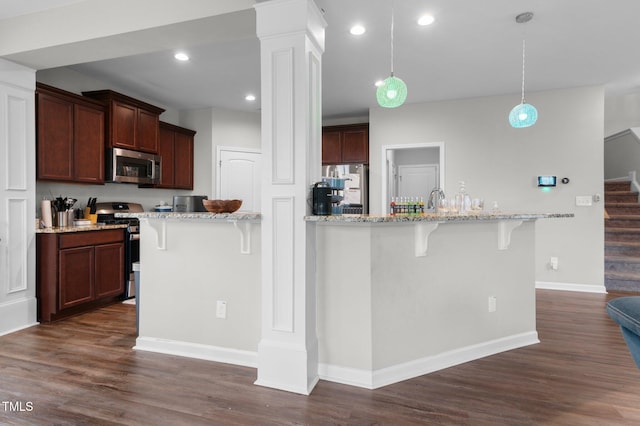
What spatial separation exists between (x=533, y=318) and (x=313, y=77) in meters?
2.56

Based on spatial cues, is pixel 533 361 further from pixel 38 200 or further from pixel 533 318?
pixel 38 200

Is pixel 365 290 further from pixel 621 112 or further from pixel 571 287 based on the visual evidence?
pixel 621 112

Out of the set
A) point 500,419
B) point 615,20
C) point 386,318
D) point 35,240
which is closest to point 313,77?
point 386,318

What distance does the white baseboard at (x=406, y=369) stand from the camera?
7.15 ft

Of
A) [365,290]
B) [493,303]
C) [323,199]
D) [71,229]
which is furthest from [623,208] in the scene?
[71,229]

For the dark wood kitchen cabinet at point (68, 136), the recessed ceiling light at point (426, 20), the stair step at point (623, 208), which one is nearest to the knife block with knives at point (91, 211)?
the dark wood kitchen cabinet at point (68, 136)

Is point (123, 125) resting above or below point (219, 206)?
above

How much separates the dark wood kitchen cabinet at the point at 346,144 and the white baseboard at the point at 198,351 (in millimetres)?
3868

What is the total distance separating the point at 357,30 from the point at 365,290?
7.32 feet

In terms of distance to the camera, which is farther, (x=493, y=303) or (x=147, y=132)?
(x=147, y=132)

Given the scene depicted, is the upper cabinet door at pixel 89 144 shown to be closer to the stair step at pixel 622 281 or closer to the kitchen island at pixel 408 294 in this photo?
the kitchen island at pixel 408 294

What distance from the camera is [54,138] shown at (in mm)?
3582

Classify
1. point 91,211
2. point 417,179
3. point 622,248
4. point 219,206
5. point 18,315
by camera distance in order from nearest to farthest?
point 219,206 < point 18,315 < point 91,211 < point 622,248 < point 417,179

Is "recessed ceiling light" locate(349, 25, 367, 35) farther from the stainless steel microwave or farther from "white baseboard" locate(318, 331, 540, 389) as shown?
the stainless steel microwave
